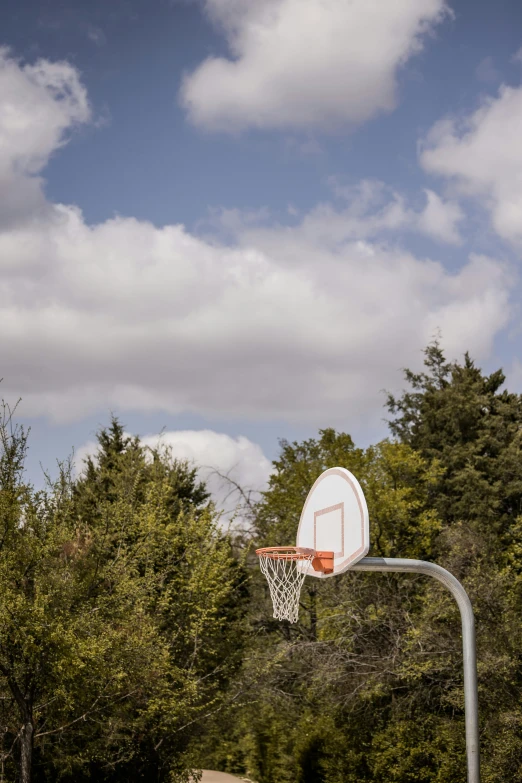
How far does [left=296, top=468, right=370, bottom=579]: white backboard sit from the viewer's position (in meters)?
8.80

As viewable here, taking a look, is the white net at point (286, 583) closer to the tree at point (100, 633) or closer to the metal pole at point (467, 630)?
the metal pole at point (467, 630)

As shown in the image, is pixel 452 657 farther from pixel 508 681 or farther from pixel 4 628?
pixel 4 628

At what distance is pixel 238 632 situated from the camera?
70.9 feet

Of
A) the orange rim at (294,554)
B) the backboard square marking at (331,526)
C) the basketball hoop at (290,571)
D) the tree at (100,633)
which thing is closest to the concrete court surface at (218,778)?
the tree at (100,633)

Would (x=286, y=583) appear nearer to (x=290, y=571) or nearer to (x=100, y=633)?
(x=290, y=571)

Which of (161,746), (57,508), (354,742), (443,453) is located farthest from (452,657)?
(443,453)

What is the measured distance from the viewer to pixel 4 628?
11820 mm

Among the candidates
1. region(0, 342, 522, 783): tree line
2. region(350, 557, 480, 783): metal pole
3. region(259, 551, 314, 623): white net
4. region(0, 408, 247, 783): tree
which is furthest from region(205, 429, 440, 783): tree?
region(350, 557, 480, 783): metal pole

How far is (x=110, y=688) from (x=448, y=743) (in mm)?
8312

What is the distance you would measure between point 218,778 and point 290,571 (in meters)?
17.5

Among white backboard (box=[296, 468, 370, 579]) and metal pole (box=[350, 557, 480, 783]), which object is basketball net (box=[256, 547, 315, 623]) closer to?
white backboard (box=[296, 468, 370, 579])

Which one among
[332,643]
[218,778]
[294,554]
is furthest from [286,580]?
[218,778]

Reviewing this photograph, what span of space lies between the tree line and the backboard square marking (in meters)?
4.38

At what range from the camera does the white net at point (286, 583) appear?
10.3 metres
